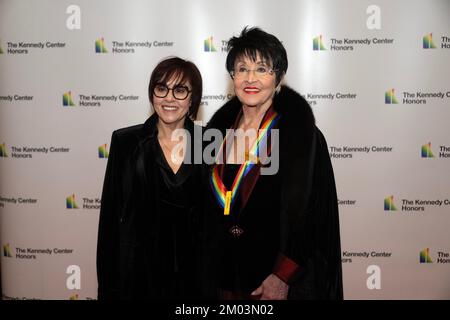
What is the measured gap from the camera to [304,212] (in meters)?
2.00

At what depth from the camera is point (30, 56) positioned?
10.6ft

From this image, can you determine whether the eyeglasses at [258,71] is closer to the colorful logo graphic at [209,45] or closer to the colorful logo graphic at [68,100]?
the colorful logo graphic at [209,45]

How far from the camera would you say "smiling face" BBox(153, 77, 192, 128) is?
2.19 m

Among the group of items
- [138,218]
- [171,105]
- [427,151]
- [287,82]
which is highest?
[287,82]

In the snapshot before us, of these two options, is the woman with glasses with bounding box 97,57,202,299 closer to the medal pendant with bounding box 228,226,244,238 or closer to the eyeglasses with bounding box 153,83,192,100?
the eyeglasses with bounding box 153,83,192,100

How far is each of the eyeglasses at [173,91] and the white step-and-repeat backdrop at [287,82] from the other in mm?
1034

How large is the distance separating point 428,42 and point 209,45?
1665 millimetres

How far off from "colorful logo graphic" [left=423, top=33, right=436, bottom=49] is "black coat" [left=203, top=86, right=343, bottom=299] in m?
1.61

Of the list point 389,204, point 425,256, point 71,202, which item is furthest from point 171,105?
point 425,256

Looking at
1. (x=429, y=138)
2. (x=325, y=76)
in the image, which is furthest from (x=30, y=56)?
(x=429, y=138)

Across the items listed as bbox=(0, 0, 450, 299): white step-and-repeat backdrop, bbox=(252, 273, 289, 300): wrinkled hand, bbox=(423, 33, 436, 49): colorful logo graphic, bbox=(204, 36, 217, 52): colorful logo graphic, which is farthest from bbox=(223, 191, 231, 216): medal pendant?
bbox=(423, 33, 436, 49): colorful logo graphic

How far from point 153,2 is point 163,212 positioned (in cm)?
179

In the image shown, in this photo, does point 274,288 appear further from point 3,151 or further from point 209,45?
point 3,151

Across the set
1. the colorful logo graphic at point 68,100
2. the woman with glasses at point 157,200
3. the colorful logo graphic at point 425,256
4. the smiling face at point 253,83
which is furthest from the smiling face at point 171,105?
the colorful logo graphic at point 425,256
